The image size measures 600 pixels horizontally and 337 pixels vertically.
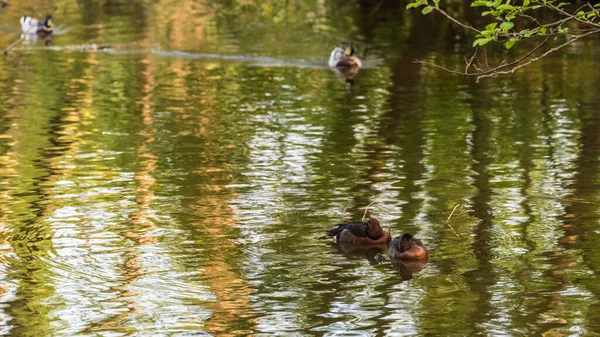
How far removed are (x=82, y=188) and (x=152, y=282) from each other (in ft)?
18.2

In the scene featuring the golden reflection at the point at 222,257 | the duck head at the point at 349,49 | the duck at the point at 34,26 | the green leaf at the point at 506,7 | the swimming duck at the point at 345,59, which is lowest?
the golden reflection at the point at 222,257

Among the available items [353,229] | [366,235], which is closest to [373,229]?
[366,235]

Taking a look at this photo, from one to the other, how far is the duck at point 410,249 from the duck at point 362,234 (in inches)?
27.9

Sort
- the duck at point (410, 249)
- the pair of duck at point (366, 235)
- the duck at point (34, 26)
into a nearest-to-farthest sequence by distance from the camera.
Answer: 1. the duck at point (410, 249)
2. the pair of duck at point (366, 235)
3. the duck at point (34, 26)

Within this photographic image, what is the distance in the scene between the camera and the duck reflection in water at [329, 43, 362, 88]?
112ft

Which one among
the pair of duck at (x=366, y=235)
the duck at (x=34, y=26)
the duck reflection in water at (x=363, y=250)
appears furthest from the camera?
the duck at (x=34, y=26)

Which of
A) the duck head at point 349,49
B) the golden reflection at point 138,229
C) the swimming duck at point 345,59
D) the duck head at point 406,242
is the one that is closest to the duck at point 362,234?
the duck head at point 406,242

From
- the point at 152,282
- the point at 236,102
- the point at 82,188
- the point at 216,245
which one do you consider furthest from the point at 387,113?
the point at 152,282

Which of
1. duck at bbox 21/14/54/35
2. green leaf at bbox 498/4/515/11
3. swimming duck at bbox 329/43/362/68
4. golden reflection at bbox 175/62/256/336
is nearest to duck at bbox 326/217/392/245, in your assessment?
golden reflection at bbox 175/62/256/336

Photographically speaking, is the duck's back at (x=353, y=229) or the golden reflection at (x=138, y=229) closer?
the golden reflection at (x=138, y=229)

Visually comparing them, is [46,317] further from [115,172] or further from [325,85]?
[325,85]

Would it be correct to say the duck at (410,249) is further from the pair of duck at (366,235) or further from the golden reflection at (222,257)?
the golden reflection at (222,257)

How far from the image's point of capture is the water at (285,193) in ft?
42.7

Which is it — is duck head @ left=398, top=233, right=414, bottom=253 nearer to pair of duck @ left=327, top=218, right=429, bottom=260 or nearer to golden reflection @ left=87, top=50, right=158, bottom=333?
pair of duck @ left=327, top=218, right=429, bottom=260
